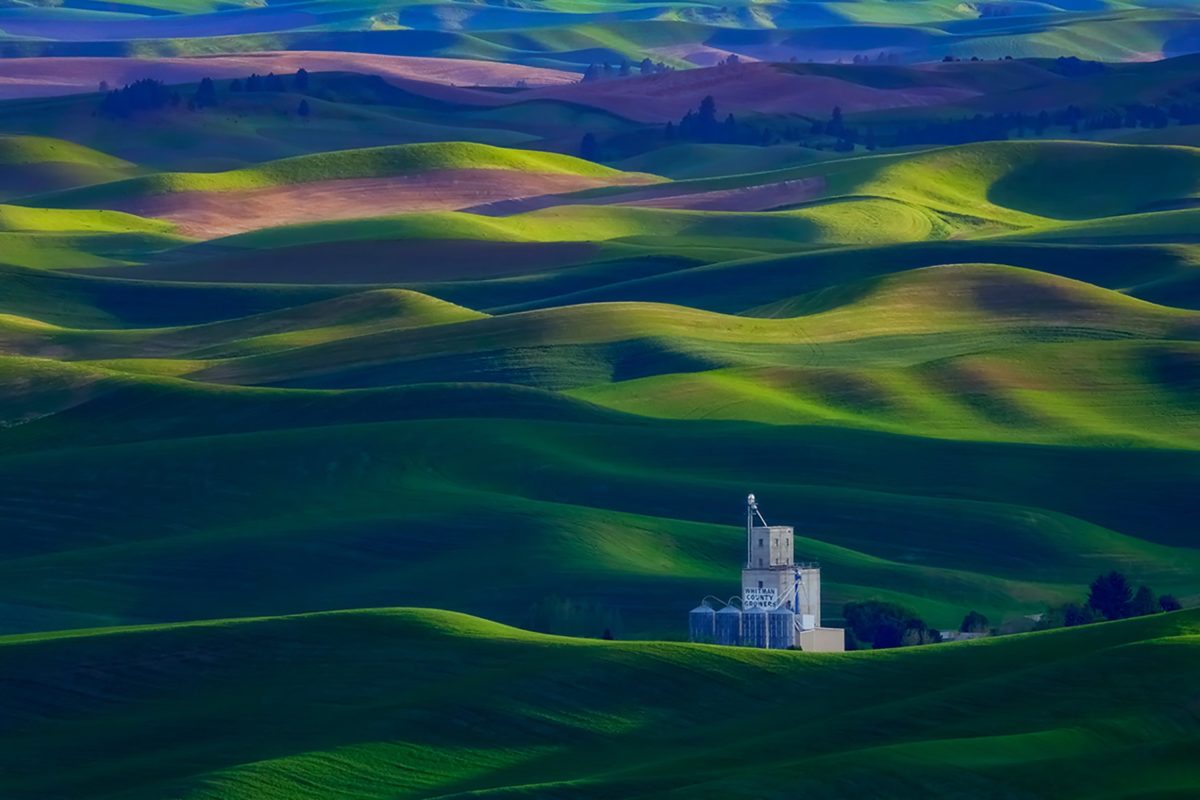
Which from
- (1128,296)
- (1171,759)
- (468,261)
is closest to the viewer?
(1171,759)

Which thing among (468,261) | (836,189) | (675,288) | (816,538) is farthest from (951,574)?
(836,189)

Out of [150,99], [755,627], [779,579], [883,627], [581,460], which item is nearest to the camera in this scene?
[755,627]

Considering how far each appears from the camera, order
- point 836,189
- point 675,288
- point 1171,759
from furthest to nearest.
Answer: point 836,189
point 675,288
point 1171,759

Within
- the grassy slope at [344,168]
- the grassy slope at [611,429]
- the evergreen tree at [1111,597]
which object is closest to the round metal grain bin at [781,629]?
the grassy slope at [611,429]

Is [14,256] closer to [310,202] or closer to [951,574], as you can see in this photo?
[310,202]

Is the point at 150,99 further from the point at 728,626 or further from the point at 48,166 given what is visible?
the point at 728,626

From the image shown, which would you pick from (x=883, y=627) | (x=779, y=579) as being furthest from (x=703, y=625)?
(x=883, y=627)
